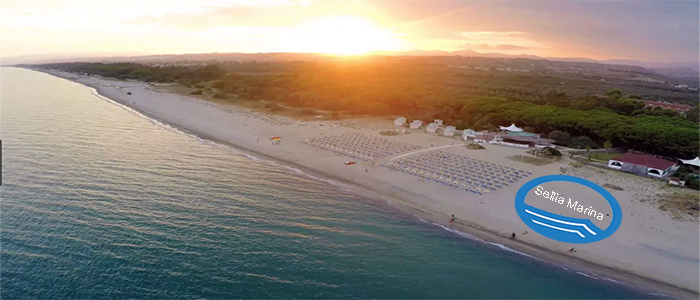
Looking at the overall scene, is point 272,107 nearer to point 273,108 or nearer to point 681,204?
point 273,108

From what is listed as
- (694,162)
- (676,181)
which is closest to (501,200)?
(676,181)

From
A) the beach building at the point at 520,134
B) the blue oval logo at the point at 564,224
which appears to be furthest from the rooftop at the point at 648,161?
the beach building at the point at 520,134

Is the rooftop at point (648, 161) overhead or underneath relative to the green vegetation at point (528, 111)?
underneath

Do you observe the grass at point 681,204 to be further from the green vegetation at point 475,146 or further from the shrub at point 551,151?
the green vegetation at point 475,146

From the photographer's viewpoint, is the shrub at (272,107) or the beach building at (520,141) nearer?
the beach building at (520,141)

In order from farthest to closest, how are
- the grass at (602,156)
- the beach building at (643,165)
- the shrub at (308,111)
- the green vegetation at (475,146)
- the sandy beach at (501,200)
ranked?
the shrub at (308,111)
the green vegetation at (475,146)
the grass at (602,156)
the beach building at (643,165)
the sandy beach at (501,200)

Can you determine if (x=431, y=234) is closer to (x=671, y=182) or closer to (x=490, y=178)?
(x=490, y=178)
